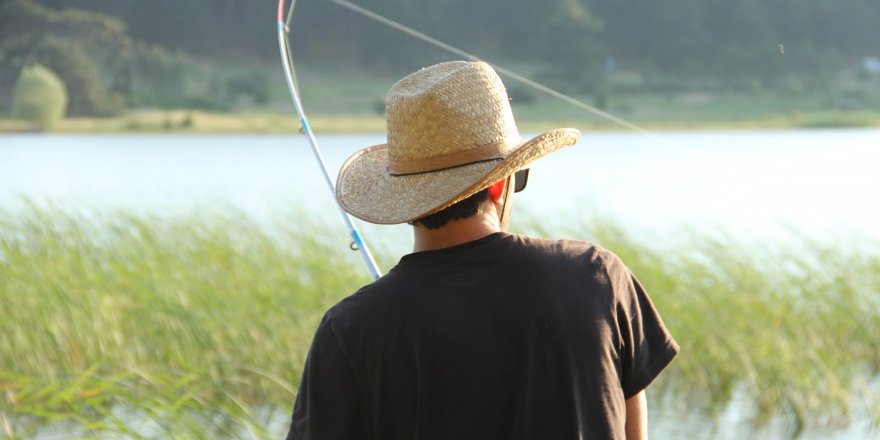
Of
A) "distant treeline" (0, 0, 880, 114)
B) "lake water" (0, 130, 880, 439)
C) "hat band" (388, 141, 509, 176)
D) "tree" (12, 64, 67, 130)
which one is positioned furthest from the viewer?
"tree" (12, 64, 67, 130)

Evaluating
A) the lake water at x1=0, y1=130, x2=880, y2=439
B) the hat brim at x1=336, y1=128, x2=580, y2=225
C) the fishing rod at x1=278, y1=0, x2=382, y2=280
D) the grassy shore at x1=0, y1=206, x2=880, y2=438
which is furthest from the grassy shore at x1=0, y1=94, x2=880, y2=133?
the hat brim at x1=336, y1=128, x2=580, y2=225

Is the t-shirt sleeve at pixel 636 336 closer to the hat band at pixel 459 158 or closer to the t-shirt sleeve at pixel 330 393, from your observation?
the hat band at pixel 459 158

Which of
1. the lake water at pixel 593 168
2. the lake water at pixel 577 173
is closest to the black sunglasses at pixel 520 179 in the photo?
the lake water at pixel 577 173

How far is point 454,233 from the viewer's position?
1269mm

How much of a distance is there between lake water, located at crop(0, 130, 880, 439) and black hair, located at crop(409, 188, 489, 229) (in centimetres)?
504

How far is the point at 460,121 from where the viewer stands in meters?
1.34

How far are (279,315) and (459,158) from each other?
3.62m

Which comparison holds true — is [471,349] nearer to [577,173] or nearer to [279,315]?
[279,315]

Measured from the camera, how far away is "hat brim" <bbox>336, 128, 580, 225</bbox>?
50.2 inches

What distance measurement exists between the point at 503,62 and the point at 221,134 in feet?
23.1

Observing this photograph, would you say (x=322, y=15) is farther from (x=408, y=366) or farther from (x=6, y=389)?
(x=408, y=366)

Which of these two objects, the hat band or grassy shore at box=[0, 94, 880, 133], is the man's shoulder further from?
grassy shore at box=[0, 94, 880, 133]

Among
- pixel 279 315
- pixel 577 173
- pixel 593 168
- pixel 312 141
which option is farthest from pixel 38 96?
pixel 312 141

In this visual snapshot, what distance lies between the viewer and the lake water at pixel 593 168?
14875mm
